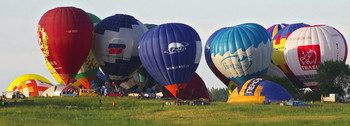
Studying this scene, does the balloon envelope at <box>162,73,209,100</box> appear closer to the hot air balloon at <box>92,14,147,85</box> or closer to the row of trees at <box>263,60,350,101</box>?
the hot air balloon at <box>92,14,147,85</box>

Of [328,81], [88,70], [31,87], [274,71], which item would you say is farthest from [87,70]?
[328,81]

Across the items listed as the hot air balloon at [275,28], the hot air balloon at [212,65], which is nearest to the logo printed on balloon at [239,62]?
the hot air balloon at [212,65]

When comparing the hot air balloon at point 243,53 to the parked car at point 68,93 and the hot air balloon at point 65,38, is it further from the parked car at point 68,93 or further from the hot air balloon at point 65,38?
the parked car at point 68,93

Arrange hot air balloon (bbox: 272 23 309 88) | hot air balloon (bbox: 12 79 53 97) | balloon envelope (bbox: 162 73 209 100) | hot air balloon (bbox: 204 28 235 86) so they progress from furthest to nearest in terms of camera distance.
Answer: hot air balloon (bbox: 12 79 53 97) → hot air balloon (bbox: 272 23 309 88) → balloon envelope (bbox: 162 73 209 100) → hot air balloon (bbox: 204 28 235 86)

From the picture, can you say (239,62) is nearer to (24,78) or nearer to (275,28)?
(275,28)

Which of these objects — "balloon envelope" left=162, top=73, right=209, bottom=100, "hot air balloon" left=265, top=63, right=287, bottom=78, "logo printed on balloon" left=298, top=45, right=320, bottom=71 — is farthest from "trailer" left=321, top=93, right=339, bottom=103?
"balloon envelope" left=162, top=73, right=209, bottom=100

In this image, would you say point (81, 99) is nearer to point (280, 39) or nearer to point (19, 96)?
point (19, 96)

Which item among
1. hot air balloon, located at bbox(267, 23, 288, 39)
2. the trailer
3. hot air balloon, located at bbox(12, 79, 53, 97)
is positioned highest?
hot air balloon, located at bbox(267, 23, 288, 39)

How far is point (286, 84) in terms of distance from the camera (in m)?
94.3

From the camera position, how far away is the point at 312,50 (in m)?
98.9

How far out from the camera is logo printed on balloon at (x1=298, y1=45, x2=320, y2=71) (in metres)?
98.5

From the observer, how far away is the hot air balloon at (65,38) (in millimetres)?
85375

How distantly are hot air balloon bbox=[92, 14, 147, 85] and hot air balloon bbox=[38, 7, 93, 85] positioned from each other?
10.8 feet

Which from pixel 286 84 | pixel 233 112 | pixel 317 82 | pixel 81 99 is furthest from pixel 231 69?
pixel 233 112
